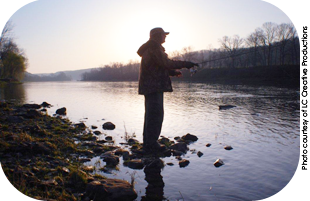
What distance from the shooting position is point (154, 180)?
15.8 feet

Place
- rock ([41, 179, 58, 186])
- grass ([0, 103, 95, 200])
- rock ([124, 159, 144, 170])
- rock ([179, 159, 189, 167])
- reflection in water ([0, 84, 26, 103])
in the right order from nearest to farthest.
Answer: grass ([0, 103, 95, 200]) → rock ([41, 179, 58, 186]) → rock ([124, 159, 144, 170]) → rock ([179, 159, 189, 167]) → reflection in water ([0, 84, 26, 103])

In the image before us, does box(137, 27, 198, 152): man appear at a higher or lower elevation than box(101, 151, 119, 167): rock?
higher

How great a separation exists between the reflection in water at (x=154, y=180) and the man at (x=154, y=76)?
877mm

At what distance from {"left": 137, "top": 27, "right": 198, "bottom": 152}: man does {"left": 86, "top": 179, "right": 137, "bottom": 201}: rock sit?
2.37 metres

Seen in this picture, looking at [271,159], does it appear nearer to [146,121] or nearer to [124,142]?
[146,121]

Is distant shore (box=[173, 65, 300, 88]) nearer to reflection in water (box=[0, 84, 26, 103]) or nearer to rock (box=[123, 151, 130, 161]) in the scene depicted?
reflection in water (box=[0, 84, 26, 103])

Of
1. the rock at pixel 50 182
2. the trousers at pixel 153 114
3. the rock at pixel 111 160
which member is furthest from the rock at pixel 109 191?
the trousers at pixel 153 114

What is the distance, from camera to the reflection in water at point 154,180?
4137 mm

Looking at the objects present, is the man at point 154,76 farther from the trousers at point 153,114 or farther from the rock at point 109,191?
the rock at point 109,191

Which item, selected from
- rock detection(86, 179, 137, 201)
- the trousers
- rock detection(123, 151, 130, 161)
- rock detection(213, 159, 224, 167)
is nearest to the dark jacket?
the trousers

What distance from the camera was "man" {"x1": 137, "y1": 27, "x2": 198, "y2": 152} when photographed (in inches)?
234

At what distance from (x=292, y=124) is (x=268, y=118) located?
5.71 ft

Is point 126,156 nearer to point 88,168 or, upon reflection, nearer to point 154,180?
point 88,168

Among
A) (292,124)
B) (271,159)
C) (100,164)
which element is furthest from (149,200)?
(292,124)
